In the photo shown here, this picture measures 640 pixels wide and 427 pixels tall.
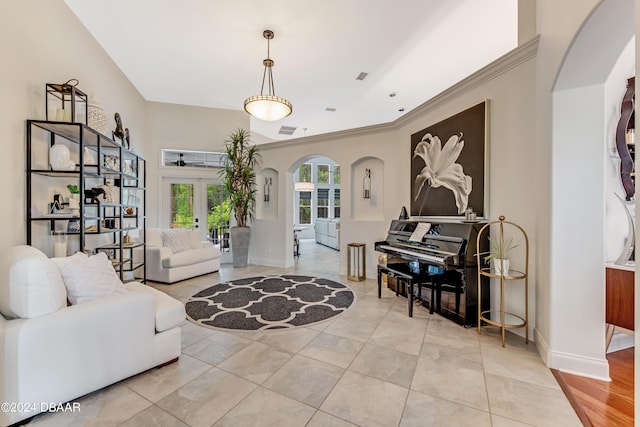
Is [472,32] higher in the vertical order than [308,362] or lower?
higher

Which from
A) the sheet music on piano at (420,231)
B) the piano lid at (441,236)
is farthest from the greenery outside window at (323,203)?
the sheet music on piano at (420,231)

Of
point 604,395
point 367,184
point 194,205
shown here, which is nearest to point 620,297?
point 604,395

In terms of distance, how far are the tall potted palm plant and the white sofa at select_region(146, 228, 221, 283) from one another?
22.7 inches

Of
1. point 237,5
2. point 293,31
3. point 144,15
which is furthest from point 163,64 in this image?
point 293,31

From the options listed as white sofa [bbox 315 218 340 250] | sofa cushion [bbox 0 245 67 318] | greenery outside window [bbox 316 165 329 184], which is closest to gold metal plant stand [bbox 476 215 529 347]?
sofa cushion [bbox 0 245 67 318]

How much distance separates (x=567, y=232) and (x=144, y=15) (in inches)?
194

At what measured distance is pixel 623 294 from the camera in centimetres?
198

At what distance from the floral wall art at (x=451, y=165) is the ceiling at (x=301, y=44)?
4.37 feet

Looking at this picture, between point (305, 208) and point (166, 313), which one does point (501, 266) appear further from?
point (305, 208)

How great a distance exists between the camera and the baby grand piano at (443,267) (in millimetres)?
2830

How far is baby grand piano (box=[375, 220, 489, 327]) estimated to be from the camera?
283 cm

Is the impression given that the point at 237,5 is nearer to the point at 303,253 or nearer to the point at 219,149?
the point at 219,149

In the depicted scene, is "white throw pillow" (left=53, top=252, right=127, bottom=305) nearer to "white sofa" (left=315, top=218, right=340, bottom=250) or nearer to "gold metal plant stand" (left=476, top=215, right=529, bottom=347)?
"gold metal plant stand" (left=476, top=215, right=529, bottom=347)

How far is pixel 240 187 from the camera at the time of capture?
5.75m
